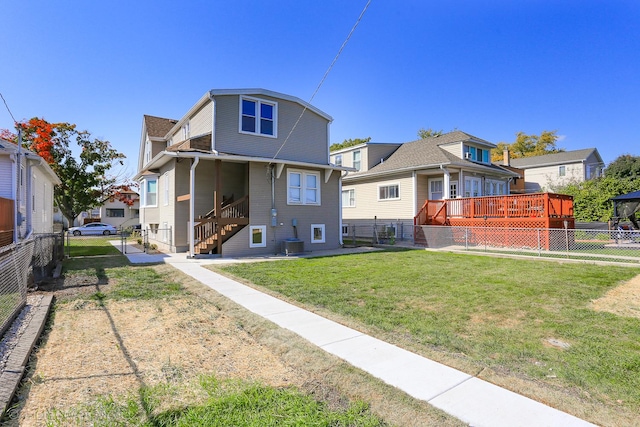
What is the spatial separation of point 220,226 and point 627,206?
794 inches

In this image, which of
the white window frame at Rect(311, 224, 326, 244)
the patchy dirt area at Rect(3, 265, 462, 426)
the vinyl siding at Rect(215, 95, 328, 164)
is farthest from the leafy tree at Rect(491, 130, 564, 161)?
the patchy dirt area at Rect(3, 265, 462, 426)

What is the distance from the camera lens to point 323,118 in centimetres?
1577

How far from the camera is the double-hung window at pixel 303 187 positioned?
563 inches

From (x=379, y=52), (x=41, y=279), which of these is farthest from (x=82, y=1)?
(x=379, y=52)

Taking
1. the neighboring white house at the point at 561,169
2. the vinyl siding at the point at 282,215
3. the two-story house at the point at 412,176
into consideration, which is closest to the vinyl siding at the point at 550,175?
the neighboring white house at the point at 561,169

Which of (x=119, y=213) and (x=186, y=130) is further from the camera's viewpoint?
(x=119, y=213)

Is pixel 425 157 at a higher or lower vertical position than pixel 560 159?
lower

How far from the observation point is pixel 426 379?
321 cm

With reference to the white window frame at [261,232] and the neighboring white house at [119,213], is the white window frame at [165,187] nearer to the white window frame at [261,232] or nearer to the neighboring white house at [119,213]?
the white window frame at [261,232]

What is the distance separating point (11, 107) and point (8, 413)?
1020cm

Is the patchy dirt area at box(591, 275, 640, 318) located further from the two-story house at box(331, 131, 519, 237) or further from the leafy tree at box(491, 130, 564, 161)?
the leafy tree at box(491, 130, 564, 161)

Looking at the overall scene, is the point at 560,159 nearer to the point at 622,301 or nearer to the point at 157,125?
→ the point at 622,301

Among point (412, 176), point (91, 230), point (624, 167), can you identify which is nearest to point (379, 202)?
point (412, 176)

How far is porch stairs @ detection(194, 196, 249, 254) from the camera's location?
12.4 metres
